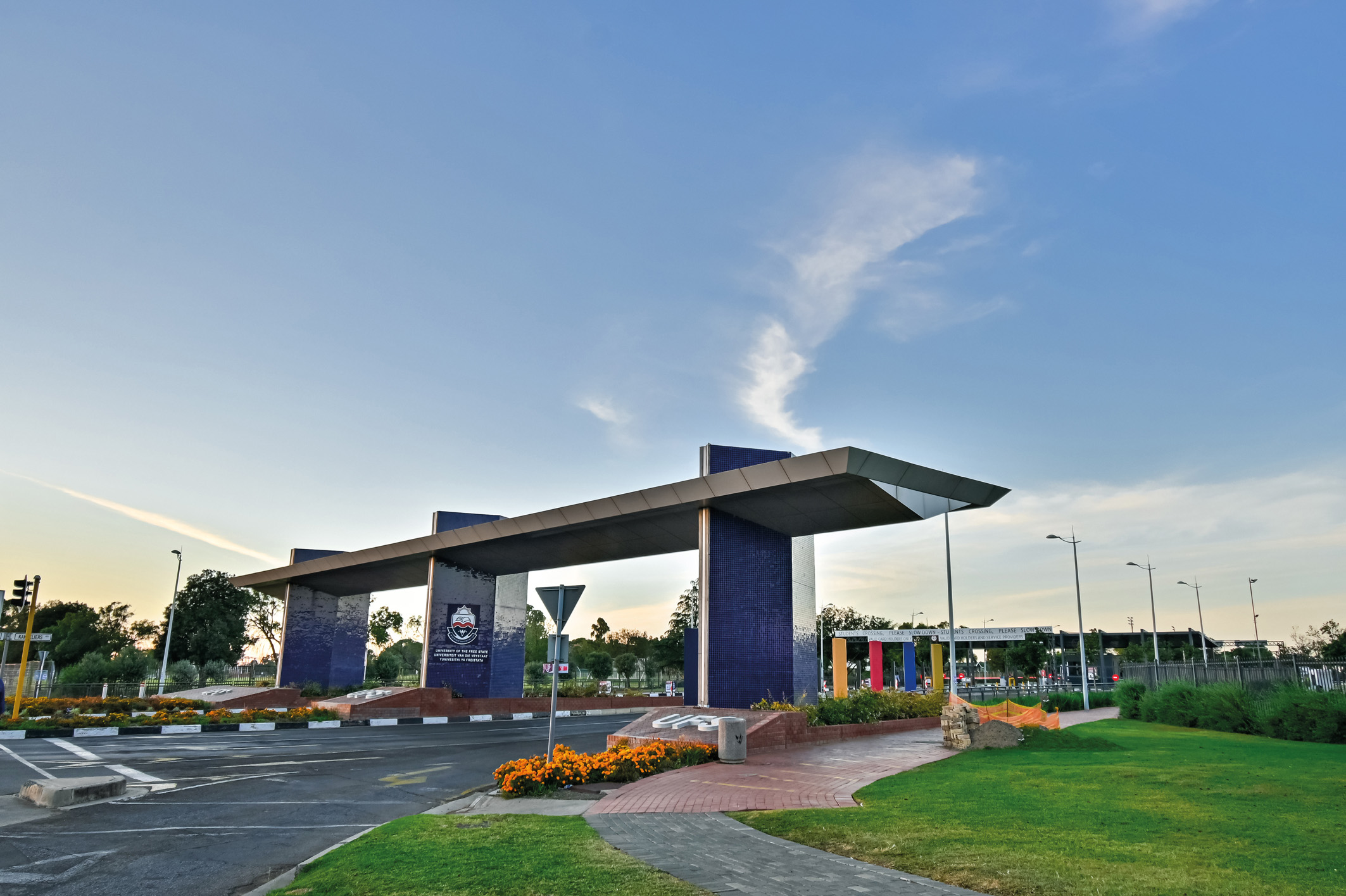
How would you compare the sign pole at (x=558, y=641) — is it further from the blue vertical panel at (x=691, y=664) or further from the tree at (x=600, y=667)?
the tree at (x=600, y=667)

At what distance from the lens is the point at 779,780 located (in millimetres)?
13539

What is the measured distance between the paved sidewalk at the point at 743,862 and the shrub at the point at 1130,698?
26644 millimetres

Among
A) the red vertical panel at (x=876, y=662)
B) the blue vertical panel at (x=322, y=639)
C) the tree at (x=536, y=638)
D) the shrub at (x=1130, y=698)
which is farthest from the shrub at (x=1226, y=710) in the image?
the tree at (x=536, y=638)

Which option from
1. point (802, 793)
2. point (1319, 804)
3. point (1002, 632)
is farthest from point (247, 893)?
point (1002, 632)

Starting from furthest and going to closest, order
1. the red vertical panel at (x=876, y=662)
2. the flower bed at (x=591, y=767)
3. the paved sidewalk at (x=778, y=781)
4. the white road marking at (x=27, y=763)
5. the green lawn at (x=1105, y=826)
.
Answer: the red vertical panel at (x=876, y=662) < the white road marking at (x=27, y=763) < the flower bed at (x=591, y=767) < the paved sidewalk at (x=778, y=781) < the green lawn at (x=1105, y=826)

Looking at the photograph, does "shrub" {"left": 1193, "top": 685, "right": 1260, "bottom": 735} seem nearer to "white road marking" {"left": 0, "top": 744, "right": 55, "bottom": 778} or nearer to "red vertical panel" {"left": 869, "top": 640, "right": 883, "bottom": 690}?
"red vertical panel" {"left": 869, "top": 640, "right": 883, "bottom": 690}

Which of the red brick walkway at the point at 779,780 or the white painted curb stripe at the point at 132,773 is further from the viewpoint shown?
the white painted curb stripe at the point at 132,773

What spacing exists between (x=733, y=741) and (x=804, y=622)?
8.03m

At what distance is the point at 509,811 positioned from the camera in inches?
413

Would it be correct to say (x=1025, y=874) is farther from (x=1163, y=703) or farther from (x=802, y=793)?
(x=1163, y=703)

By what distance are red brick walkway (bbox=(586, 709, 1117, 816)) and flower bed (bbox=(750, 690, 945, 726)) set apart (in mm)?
1428

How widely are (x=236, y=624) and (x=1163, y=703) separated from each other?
66.5 meters

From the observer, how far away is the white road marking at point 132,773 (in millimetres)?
14078

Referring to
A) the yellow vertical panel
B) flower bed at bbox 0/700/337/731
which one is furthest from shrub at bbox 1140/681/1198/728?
flower bed at bbox 0/700/337/731
